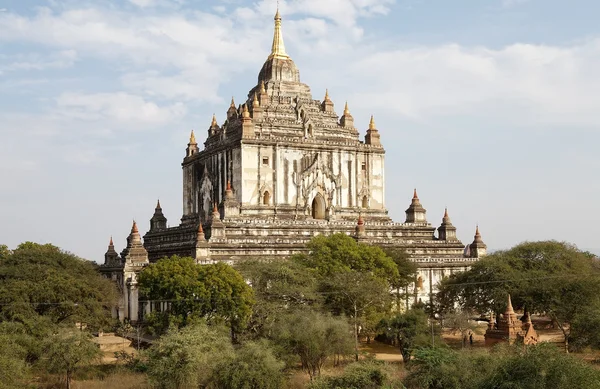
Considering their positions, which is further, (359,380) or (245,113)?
(245,113)

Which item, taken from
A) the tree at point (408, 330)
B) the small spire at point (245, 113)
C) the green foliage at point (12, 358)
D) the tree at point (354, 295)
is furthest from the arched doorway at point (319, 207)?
the green foliage at point (12, 358)

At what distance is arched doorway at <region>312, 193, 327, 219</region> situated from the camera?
59031 mm

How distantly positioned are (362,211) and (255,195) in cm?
819

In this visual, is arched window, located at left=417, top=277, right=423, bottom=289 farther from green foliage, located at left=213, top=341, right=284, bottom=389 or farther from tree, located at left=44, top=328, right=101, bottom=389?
tree, located at left=44, top=328, right=101, bottom=389

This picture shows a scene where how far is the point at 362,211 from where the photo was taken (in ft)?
197

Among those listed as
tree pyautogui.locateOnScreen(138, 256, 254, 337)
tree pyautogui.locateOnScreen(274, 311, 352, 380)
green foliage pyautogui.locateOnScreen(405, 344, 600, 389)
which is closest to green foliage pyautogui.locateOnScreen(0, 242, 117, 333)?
tree pyautogui.locateOnScreen(138, 256, 254, 337)

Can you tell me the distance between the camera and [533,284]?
46.1 metres

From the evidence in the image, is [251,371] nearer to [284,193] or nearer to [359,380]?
[359,380]

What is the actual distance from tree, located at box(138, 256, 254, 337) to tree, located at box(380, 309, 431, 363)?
7.25 metres

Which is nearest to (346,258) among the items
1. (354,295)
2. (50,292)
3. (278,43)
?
(354,295)

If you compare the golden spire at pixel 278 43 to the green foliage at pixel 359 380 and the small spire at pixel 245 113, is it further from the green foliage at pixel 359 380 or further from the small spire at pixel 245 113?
the green foliage at pixel 359 380

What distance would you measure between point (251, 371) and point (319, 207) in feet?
86.3

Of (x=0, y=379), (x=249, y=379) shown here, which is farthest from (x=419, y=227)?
(x=0, y=379)

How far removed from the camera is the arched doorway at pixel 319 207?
5903 cm
